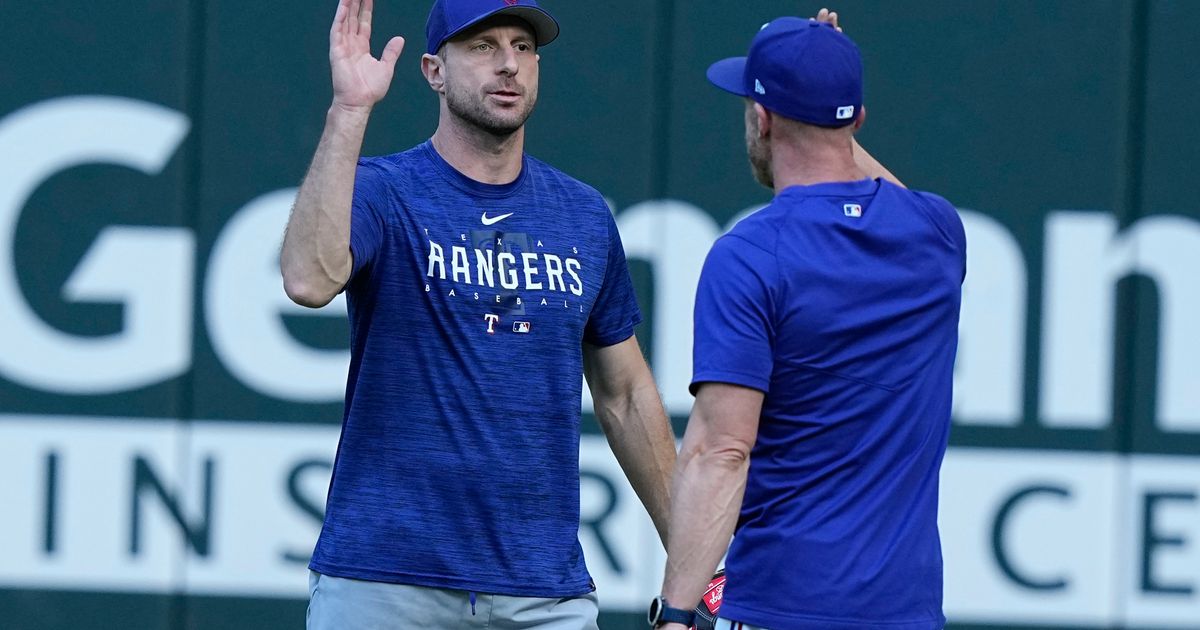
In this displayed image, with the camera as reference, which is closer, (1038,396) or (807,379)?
(807,379)

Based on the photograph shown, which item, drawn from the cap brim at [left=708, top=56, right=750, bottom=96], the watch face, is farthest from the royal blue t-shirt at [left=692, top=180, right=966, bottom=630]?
the cap brim at [left=708, top=56, right=750, bottom=96]

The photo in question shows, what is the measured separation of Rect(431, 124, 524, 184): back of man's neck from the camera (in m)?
2.91

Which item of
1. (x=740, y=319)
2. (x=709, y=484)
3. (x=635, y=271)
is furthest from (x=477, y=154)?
(x=635, y=271)

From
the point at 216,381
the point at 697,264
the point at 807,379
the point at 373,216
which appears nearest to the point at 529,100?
the point at 373,216

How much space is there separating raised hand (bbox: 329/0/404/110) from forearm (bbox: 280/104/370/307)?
3 centimetres

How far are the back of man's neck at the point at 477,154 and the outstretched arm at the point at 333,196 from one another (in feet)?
0.94

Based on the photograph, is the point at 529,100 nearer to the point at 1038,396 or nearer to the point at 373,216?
the point at 373,216

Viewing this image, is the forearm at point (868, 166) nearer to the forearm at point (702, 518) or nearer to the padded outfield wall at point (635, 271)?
the forearm at point (702, 518)

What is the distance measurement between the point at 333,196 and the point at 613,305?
0.71 metres

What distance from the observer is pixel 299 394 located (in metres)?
4.49

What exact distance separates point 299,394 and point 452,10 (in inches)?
74.7

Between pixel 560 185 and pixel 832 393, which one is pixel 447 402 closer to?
pixel 560 185

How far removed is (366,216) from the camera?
8.84 feet

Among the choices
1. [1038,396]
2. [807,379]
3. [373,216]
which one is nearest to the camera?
[807,379]
